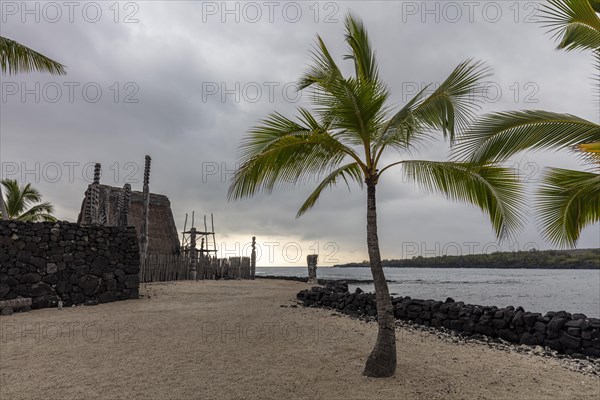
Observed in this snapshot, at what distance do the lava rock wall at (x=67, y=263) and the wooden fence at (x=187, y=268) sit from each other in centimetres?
609

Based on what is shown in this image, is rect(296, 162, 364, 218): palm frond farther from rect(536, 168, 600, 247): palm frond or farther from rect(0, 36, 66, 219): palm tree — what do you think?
rect(0, 36, 66, 219): palm tree

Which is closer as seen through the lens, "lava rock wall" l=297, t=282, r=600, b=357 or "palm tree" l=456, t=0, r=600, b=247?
"palm tree" l=456, t=0, r=600, b=247

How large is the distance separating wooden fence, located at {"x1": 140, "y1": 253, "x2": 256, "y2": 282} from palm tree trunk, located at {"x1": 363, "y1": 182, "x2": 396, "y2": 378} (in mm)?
15724

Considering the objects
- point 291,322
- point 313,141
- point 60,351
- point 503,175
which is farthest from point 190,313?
point 503,175

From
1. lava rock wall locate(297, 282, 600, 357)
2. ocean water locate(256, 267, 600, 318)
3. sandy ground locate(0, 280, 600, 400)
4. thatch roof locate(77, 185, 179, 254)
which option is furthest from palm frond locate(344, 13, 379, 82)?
thatch roof locate(77, 185, 179, 254)

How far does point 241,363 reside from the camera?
5.91 meters

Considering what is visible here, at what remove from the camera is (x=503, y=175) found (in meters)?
5.64

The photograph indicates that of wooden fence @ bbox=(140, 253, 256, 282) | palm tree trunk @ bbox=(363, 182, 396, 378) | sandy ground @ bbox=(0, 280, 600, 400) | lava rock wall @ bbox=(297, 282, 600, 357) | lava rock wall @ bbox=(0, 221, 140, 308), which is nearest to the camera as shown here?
sandy ground @ bbox=(0, 280, 600, 400)

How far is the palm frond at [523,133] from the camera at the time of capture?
4.98 metres

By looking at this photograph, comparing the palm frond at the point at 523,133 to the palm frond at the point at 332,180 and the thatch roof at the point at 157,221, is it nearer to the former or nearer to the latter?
the palm frond at the point at 332,180

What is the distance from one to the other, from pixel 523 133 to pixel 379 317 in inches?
130

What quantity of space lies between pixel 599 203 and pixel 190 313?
9.36m

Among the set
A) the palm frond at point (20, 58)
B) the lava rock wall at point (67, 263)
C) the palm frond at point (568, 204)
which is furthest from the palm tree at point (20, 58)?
the palm frond at point (568, 204)

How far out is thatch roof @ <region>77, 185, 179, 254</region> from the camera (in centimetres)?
2378
